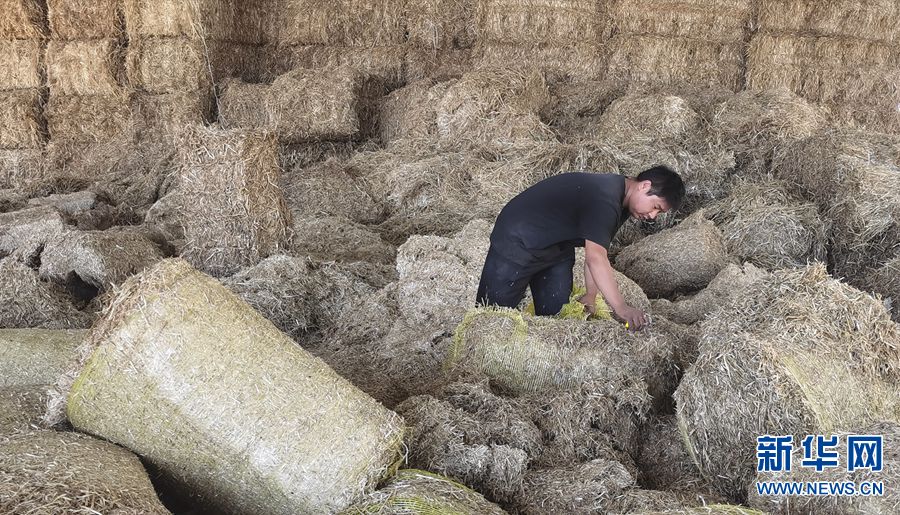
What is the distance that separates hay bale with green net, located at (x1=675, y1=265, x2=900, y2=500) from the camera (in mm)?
3010

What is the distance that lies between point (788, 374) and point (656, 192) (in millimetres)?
1283

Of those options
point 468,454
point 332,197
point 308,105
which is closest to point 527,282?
point 468,454

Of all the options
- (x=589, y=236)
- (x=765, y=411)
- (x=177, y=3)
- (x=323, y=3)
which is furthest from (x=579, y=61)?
(x=765, y=411)

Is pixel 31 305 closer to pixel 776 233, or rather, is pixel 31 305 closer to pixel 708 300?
pixel 708 300

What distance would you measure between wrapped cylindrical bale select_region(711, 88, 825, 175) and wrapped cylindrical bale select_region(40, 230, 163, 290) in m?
5.27

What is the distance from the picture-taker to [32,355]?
3631 mm

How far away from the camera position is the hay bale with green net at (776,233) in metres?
6.11

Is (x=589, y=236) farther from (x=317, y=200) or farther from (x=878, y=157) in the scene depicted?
(x=317, y=200)

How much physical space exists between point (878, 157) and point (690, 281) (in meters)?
1.93

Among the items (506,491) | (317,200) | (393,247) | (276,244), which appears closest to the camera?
(506,491)

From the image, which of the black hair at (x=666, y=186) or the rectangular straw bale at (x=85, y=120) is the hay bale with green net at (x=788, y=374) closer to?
the black hair at (x=666, y=186)

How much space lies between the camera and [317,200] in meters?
7.76

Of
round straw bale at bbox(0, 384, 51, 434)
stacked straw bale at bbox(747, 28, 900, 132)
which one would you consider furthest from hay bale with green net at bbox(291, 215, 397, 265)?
stacked straw bale at bbox(747, 28, 900, 132)

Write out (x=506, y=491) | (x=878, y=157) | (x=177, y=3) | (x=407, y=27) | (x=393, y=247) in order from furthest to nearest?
(x=407, y=27) < (x=177, y=3) < (x=393, y=247) < (x=878, y=157) < (x=506, y=491)
